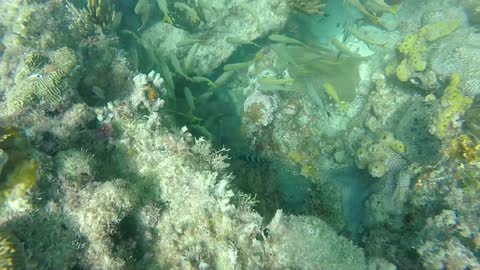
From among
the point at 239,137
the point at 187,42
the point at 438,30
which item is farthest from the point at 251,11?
the point at 438,30

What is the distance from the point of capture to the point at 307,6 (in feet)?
23.4

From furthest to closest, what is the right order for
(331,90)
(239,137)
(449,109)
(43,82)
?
(239,137) → (331,90) → (449,109) → (43,82)

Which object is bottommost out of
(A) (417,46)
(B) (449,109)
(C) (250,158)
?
(C) (250,158)

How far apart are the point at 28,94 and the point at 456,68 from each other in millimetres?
7203

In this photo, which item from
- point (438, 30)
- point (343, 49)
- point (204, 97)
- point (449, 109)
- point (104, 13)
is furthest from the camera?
point (343, 49)

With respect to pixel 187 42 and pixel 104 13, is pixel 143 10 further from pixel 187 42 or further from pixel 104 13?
pixel 187 42

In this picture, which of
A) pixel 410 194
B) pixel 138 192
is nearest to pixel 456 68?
pixel 410 194

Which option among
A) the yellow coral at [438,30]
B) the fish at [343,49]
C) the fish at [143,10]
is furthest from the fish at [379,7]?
the fish at [143,10]

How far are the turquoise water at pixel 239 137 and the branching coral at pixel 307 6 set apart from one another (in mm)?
47

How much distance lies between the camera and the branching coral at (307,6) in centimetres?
704

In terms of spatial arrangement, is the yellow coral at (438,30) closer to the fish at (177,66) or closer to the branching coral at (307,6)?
the branching coral at (307,6)

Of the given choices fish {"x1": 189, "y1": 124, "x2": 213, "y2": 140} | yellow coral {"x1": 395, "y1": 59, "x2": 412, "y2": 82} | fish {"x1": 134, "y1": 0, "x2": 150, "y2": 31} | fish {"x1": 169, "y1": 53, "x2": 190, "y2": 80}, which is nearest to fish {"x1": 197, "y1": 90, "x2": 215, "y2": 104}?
fish {"x1": 169, "y1": 53, "x2": 190, "y2": 80}

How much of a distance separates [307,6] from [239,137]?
131 inches

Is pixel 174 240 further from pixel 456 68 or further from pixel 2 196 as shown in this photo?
pixel 456 68
